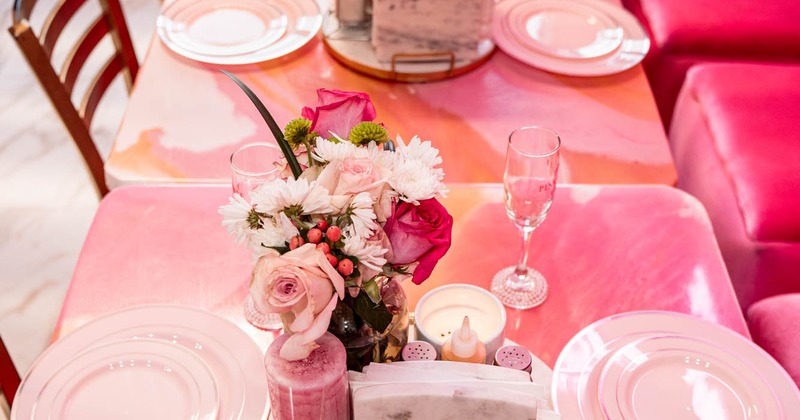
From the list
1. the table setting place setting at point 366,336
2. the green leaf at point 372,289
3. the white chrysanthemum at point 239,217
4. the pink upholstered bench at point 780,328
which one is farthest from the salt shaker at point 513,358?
the pink upholstered bench at point 780,328

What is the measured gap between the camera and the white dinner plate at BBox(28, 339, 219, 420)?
99 cm

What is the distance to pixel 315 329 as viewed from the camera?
0.74 m

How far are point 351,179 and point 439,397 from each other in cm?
23

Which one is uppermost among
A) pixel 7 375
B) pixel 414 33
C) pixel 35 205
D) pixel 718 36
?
pixel 414 33

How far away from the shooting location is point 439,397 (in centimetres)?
80

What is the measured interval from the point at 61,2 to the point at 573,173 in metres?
1.08

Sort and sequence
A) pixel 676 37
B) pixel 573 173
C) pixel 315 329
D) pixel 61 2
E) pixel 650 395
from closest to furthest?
1. pixel 315 329
2. pixel 650 395
3. pixel 573 173
4. pixel 61 2
5. pixel 676 37

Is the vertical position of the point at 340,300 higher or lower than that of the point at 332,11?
higher

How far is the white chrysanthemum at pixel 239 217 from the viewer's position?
30.4 inches

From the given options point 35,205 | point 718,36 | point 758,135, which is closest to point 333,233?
point 758,135

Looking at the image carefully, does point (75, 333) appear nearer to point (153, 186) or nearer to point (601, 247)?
point (153, 186)

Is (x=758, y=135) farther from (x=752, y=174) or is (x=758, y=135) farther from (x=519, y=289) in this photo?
(x=519, y=289)

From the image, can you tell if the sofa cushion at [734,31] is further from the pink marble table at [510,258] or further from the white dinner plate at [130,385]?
the white dinner plate at [130,385]

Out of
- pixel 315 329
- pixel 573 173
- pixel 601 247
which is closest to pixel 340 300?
pixel 315 329
